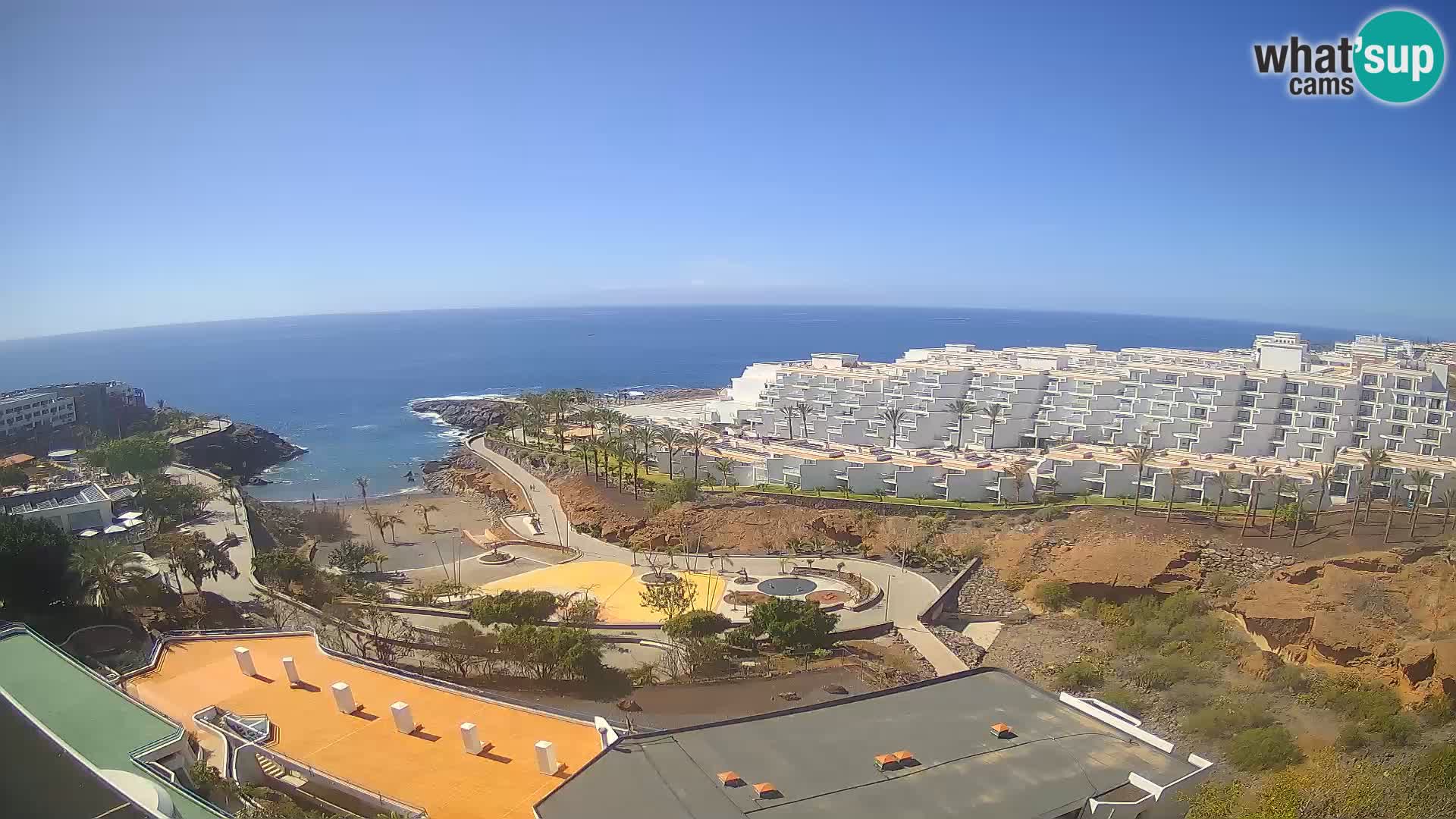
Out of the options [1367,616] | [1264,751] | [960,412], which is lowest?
[1264,751]

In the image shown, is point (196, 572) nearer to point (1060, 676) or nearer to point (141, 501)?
point (141, 501)

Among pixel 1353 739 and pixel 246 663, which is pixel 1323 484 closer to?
pixel 1353 739

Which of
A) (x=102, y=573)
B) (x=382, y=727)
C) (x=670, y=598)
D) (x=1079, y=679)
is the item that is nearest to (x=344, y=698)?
(x=382, y=727)

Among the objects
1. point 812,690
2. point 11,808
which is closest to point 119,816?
point 11,808

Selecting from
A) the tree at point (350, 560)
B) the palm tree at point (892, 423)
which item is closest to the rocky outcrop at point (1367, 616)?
the palm tree at point (892, 423)

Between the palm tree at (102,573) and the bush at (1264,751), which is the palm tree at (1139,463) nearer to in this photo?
the bush at (1264,751)

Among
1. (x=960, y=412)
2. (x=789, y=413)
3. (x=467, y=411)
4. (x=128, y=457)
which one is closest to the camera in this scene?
(x=128, y=457)

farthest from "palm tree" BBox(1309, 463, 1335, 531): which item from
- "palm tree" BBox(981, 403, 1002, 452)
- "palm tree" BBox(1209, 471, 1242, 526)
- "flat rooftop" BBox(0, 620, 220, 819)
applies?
"flat rooftop" BBox(0, 620, 220, 819)
